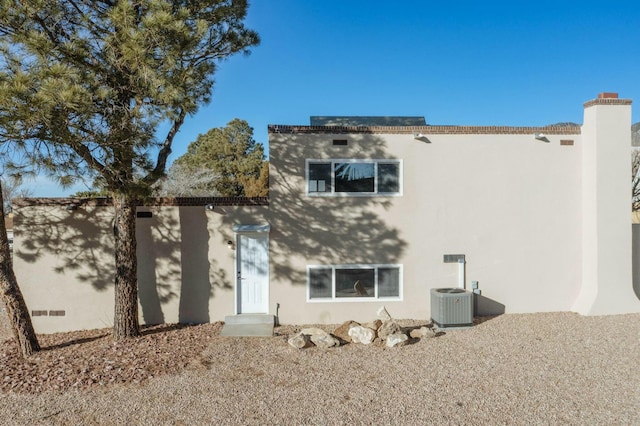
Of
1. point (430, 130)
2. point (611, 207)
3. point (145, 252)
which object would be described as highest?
point (430, 130)

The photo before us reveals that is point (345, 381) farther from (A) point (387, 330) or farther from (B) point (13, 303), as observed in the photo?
(B) point (13, 303)

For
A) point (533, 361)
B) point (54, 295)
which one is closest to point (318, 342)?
point (533, 361)

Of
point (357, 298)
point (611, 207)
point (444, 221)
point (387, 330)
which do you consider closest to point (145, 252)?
point (357, 298)

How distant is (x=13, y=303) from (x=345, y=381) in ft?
20.8

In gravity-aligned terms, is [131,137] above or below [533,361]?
above

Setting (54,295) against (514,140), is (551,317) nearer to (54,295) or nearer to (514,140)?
(514,140)

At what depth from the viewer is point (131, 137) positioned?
725 cm

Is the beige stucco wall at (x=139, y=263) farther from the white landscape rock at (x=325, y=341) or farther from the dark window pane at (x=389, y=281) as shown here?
the dark window pane at (x=389, y=281)

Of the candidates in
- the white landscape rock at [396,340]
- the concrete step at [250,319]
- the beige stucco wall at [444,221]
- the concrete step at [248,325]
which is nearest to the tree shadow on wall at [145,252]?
the concrete step at [250,319]

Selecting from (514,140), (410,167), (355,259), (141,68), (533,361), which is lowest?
(533,361)

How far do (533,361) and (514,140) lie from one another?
5686 millimetres

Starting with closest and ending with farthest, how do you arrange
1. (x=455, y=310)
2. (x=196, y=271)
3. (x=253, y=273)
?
(x=455, y=310) → (x=196, y=271) → (x=253, y=273)

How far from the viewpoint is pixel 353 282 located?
33.0ft

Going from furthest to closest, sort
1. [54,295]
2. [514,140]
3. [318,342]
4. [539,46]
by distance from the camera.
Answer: [539,46]
[514,140]
[54,295]
[318,342]
